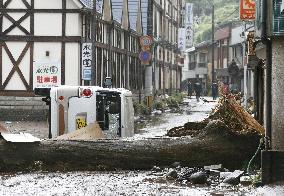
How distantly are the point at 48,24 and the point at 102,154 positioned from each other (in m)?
16.5

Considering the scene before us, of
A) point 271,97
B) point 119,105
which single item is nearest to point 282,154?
point 271,97

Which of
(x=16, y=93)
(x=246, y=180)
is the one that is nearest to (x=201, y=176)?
(x=246, y=180)

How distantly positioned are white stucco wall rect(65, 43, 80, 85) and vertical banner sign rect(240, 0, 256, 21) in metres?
7.61

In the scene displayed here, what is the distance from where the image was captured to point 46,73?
28000 millimetres

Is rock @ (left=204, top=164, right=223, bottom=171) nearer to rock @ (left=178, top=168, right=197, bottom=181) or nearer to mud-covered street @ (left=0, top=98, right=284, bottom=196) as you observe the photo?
rock @ (left=178, top=168, right=197, bottom=181)

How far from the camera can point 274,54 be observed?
10.4 metres

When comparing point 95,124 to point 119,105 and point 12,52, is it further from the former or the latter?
point 12,52

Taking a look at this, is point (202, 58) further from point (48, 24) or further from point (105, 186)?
point (105, 186)

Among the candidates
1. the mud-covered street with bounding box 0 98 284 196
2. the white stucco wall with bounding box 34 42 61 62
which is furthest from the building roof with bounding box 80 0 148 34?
the mud-covered street with bounding box 0 98 284 196

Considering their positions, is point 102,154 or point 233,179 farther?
point 102,154

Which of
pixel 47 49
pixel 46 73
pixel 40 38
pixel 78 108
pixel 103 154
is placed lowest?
pixel 103 154

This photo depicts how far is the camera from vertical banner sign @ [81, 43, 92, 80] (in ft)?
80.9

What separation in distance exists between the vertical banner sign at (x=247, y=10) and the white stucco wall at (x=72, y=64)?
7611mm

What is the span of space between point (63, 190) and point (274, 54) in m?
4.28
